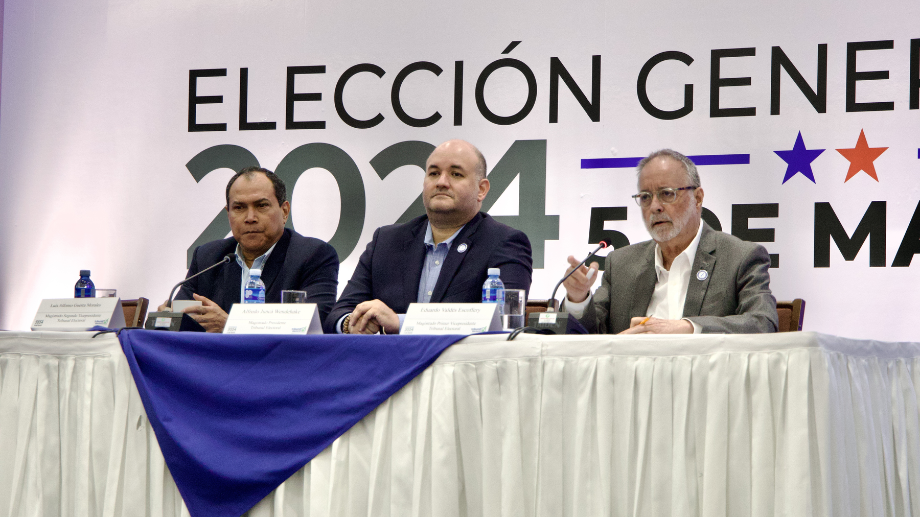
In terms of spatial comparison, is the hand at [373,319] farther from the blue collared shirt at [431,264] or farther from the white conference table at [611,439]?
the blue collared shirt at [431,264]

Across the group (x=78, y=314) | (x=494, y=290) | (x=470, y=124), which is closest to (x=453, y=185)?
(x=494, y=290)

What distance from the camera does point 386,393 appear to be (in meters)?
2.05

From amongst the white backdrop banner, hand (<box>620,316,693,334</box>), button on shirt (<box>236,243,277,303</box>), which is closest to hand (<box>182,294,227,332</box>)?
button on shirt (<box>236,243,277,303</box>)

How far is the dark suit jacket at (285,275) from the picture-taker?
10.8ft

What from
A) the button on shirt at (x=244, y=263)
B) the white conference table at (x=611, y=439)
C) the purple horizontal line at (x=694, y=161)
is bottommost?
the white conference table at (x=611, y=439)

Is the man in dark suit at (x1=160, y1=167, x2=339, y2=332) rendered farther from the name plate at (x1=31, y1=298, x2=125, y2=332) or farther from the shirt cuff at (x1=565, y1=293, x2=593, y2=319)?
the shirt cuff at (x1=565, y1=293, x2=593, y2=319)

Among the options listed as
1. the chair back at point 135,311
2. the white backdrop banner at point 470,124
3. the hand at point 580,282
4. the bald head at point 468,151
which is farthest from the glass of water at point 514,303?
the chair back at point 135,311

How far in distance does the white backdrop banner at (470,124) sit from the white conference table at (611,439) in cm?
173

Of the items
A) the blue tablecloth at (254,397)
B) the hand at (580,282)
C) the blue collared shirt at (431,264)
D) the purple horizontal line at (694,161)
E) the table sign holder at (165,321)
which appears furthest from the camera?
the purple horizontal line at (694,161)

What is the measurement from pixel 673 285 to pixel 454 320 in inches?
45.1

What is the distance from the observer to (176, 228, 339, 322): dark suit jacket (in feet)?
10.8

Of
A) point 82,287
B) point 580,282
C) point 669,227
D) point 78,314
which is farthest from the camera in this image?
point 82,287

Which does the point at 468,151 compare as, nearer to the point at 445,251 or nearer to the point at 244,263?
the point at 445,251

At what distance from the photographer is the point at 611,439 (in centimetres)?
196
